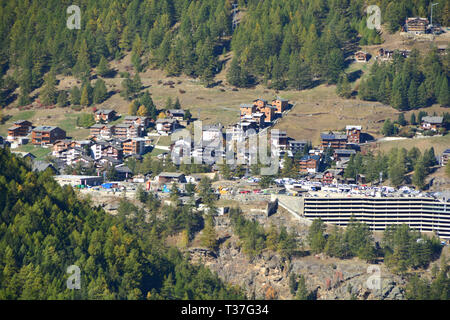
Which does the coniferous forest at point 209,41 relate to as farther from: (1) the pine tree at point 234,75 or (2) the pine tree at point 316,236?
(2) the pine tree at point 316,236

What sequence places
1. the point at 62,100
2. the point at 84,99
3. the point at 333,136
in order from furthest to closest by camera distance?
1. the point at 62,100
2. the point at 84,99
3. the point at 333,136

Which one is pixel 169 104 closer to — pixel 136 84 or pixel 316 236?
pixel 136 84

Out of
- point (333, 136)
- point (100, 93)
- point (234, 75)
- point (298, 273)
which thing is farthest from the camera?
point (234, 75)

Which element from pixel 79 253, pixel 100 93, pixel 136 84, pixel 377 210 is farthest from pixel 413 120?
pixel 79 253

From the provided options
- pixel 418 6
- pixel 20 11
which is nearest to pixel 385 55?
pixel 418 6

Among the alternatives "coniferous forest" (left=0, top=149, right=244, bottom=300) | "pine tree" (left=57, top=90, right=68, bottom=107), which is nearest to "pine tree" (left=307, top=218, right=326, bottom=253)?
"coniferous forest" (left=0, top=149, right=244, bottom=300)

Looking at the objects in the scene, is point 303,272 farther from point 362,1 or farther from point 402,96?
point 362,1

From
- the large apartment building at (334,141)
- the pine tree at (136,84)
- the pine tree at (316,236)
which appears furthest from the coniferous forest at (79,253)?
the pine tree at (136,84)
